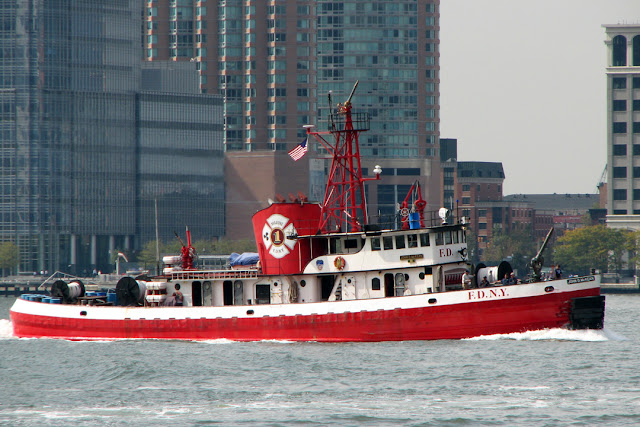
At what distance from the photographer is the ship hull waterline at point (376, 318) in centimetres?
6184

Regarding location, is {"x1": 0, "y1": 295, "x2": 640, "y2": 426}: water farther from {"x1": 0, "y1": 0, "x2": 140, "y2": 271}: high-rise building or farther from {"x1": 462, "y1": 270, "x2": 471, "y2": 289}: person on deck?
{"x1": 0, "y1": 0, "x2": 140, "y2": 271}: high-rise building

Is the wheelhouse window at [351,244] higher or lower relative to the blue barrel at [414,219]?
lower

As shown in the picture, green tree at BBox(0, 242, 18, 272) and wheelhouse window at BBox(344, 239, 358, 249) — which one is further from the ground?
wheelhouse window at BBox(344, 239, 358, 249)

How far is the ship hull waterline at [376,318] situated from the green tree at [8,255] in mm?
115687

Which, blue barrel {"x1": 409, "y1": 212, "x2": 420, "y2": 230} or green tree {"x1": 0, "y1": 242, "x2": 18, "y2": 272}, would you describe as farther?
green tree {"x1": 0, "y1": 242, "x2": 18, "y2": 272}

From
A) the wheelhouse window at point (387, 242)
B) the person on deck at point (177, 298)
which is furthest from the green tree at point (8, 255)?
the wheelhouse window at point (387, 242)

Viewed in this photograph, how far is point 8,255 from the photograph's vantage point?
178750 millimetres

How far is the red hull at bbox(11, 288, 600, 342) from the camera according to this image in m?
62.0

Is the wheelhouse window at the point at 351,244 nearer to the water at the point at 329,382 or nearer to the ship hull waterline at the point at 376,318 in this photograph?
the ship hull waterline at the point at 376,318

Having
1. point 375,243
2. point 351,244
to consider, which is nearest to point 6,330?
point 351,244

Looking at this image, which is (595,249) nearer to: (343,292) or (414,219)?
(414,219)

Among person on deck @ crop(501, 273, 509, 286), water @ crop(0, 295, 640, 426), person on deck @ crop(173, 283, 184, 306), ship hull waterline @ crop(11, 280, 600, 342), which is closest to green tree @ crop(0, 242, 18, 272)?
water @ crop(0, 295, 640, 426)

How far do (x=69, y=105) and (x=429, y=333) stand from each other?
137 metres

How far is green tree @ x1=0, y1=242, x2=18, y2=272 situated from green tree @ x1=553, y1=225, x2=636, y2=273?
85.7 meters
